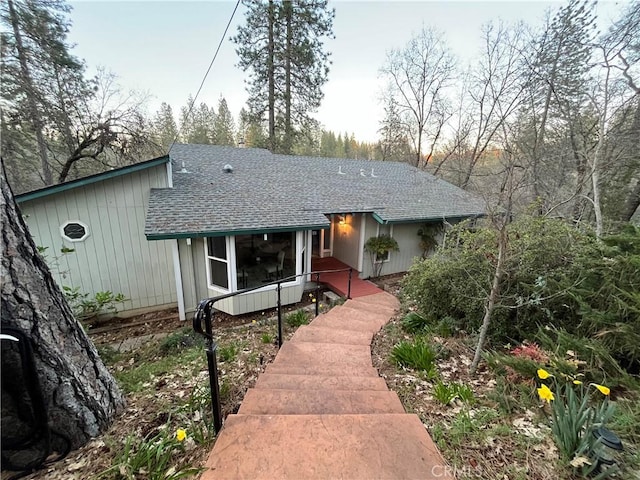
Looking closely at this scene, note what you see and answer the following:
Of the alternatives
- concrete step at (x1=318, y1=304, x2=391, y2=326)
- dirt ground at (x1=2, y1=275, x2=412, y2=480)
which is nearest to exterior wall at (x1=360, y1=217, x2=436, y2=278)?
concrete step at (x1=318, y1=304, x2=391, y2=326)

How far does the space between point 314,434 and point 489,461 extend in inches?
44.5

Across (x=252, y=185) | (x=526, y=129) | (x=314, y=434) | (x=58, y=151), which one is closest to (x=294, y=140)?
(x=252, y=185)

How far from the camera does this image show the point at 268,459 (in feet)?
5.03

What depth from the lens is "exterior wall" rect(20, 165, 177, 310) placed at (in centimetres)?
567

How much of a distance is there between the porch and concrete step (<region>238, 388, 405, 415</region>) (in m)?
4.91

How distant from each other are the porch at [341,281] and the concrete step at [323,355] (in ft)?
11.7

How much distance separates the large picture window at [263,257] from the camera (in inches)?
252

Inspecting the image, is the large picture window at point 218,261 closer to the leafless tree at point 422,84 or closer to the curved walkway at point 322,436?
the curved walkway at point 322,436

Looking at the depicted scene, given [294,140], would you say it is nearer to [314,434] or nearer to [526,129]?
[526,129]

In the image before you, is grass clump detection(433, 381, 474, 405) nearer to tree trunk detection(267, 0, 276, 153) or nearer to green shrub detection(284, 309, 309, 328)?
green shrub detection(284, 309, 309, 328)

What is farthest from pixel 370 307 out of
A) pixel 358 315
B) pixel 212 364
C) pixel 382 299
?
pixel 212 364

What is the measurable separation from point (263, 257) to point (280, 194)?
2.20 m

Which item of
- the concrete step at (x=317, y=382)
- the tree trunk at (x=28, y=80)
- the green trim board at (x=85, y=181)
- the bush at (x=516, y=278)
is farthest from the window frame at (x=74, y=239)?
the bush at (x=516, y=278)

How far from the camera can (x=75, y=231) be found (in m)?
5.87
